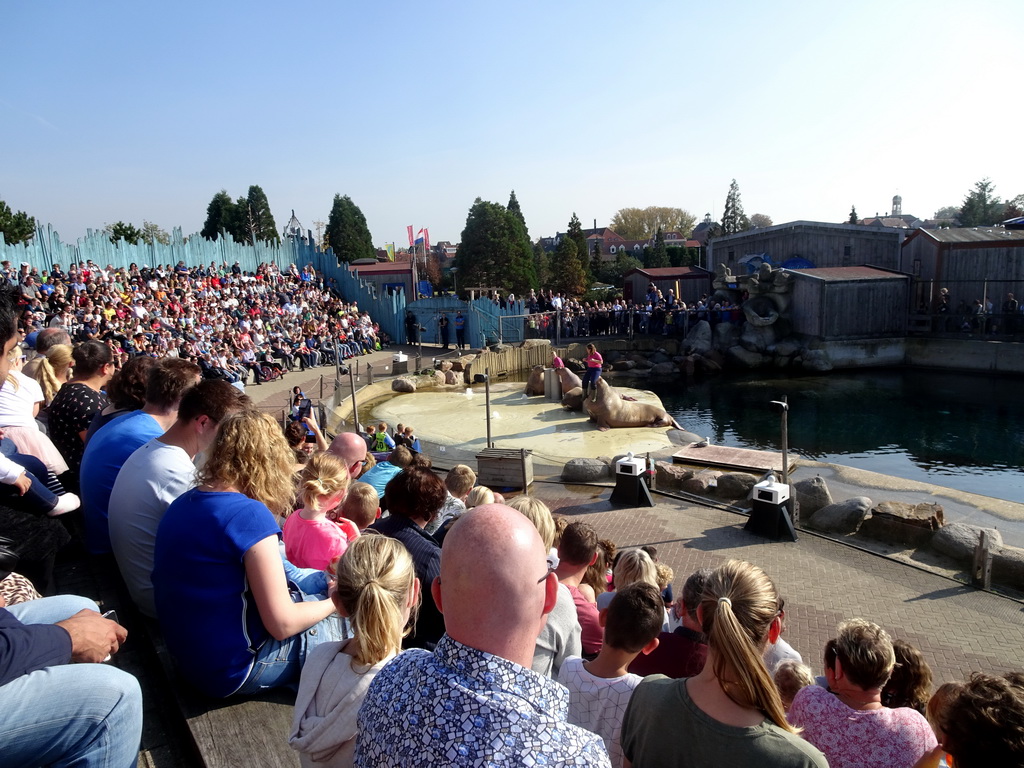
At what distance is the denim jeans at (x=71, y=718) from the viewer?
2014 mm

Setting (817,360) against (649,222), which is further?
(649,222)

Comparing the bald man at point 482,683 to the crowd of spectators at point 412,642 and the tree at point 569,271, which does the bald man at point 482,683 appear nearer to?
the crowd of spectators at point 412,642

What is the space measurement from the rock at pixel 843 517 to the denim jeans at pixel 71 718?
25.7 ft

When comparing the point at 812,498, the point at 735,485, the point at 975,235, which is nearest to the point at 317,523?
the point at 812,498

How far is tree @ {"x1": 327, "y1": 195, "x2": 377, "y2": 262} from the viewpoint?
64.1 metres

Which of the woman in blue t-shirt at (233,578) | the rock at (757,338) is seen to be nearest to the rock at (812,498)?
the woman in blue t-shirt at (233,578)

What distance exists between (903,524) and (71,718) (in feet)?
26.9

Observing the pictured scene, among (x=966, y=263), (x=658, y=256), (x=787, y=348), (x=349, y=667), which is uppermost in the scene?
(x=658, y=256)

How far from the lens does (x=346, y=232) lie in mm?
64500

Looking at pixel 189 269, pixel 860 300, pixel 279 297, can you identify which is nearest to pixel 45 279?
pixel 189 269

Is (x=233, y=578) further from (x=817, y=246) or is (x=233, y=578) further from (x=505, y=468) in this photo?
(x=817, y=246)

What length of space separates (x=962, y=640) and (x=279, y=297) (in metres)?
25.3

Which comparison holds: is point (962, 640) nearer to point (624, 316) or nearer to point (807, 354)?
point (807, 354)

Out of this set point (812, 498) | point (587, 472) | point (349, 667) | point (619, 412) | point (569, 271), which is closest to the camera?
point (349, 667)
